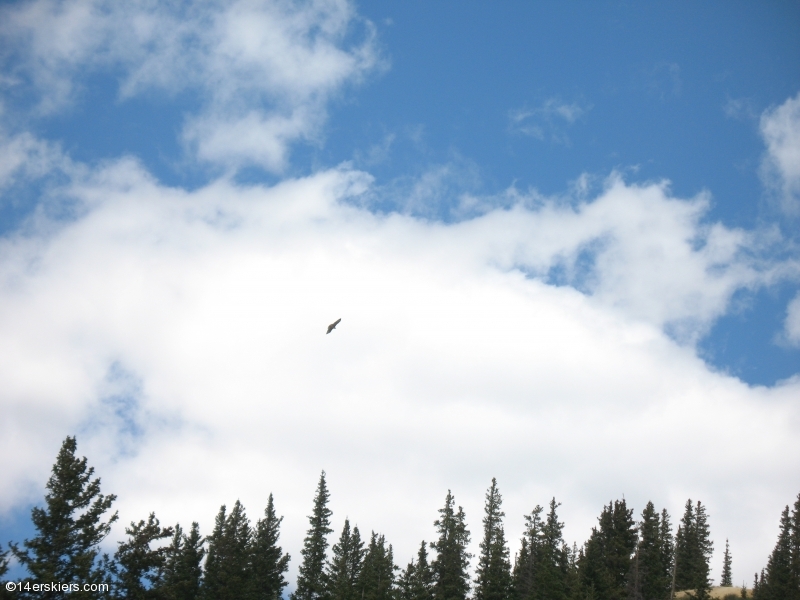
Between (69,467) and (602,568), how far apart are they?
1945 inches

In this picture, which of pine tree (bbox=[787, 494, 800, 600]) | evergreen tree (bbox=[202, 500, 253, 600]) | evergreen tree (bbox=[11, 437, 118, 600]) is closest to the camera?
evergreen tree (bbox=[11, 437, 118, 600])

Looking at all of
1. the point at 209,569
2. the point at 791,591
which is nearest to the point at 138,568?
the point at 209,569

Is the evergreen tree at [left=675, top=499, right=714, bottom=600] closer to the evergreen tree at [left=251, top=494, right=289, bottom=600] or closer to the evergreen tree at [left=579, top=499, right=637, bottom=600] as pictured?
the evergreen tree at [left=579, top=499, right=637, bottom=600]

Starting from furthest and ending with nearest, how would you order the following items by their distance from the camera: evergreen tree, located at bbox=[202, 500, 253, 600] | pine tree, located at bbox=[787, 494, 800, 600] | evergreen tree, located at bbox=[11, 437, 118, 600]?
1. pine tree, located at bbox=[787, 494, 800, 600]
2. evergreen tree, located at bbox=[202, 500, 253, 600]
3. evergreen tree, located at bbox=[11, 437, 118, 600]

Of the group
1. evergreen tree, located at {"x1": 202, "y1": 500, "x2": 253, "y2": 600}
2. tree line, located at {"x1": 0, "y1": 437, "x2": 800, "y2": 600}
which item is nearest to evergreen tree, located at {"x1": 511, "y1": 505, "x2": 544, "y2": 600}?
tree line, located at {"x1": 0, "y1": 437, "x2": 800, "y2": 600}

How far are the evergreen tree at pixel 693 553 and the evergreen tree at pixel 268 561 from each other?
47194 mm

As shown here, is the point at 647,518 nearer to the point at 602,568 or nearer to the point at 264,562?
the point at 602,568

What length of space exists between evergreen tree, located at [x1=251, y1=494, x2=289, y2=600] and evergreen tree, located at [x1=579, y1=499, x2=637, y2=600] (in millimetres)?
31984

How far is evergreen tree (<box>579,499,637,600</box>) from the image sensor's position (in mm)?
60812

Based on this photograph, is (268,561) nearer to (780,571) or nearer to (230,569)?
(230,569)

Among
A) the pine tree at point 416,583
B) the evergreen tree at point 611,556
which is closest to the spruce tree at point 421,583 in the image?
the pine tree at point 416,583

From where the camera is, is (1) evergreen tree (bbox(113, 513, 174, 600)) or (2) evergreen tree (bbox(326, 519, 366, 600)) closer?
(1) evergreen tree (bbox(113, 513, 174, 600))

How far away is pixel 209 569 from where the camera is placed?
62344 mm

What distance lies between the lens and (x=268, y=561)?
235 ft
